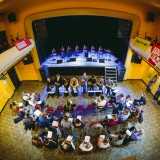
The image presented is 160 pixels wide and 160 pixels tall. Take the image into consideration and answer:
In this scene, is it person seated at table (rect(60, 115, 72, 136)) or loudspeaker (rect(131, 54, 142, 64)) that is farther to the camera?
loudspeaker (rect(131, 54, 142, 64))

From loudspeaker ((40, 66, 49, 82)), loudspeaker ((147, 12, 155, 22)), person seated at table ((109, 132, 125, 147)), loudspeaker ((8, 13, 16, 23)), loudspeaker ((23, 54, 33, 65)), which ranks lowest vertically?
person seated at table ((109, 132, 125, 147))

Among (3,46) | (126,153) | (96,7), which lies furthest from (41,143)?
(96,7)

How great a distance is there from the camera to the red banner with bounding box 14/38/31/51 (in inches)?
385

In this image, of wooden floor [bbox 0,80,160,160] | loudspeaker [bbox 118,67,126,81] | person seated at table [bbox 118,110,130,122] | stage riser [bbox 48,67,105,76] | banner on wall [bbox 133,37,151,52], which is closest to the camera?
wooden floor [bbox 0,80,160,160]

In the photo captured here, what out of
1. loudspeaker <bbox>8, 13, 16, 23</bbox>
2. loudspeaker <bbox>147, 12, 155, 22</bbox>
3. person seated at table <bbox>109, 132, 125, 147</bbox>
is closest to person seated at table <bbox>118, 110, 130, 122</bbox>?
person seated at table <bbox>109, 132, 125, 147</bbox>

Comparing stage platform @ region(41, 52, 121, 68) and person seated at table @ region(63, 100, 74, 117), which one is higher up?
stage platform @ region(41, 52, 121, 68)

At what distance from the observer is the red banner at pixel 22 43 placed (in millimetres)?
9787

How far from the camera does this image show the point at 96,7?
10.7m

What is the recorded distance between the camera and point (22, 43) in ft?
33.6

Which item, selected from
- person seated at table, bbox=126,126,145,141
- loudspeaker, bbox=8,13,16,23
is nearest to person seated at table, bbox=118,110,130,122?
person seated at table, bbox=126,126,145,141

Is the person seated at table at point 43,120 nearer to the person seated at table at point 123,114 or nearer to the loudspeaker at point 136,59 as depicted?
the person seated at table at point 123,114

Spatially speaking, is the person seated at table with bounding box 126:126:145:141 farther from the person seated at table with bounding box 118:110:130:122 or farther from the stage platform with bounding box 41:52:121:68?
the stage platform with bounding box 41:52:121:68

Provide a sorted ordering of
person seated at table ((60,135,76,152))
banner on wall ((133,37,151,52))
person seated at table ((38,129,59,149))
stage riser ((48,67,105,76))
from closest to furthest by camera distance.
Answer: person seated at table ((60,135,76,152)), person seated at table ((38,129,59,149)), banner on wall ((133,37,151,52)), stage riser ((48,67,105,76))

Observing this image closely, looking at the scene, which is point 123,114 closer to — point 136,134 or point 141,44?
point 136,134
